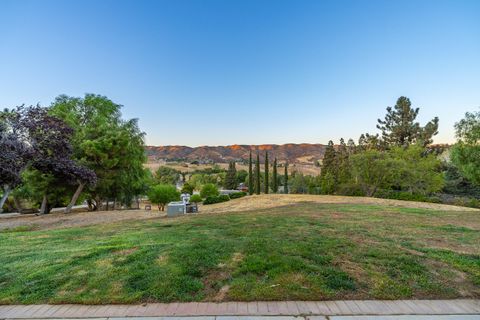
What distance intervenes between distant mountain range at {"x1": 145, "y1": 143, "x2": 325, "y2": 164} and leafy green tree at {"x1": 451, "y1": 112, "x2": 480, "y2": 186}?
200 ft

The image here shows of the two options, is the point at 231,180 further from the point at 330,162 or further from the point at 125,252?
the point at 125,252

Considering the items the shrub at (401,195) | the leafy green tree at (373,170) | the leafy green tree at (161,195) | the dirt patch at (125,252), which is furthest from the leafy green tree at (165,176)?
the dirt patch at (125,252)

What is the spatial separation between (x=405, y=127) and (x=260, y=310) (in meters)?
31.0

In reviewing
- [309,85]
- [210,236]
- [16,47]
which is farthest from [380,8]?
[16,47]

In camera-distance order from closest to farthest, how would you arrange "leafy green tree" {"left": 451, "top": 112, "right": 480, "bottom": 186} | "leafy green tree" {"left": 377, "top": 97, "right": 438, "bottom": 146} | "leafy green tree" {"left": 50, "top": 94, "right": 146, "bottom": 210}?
"leafy green tree" {"left": 50, "top": 94, "right": 146, "bottom": 210}, "leafy green tree" {"left": 451, "top": 112, "right": 480, "bottom": 186}, "leafy green tree" {"left": 377, "top": 97, "right": 438, "bottom": 146}

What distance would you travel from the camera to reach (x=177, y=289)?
2.71m

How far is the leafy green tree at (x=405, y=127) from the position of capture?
26.5 m

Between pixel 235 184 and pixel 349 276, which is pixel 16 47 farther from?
pixel 235 184

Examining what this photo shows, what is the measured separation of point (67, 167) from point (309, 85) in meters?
14.0

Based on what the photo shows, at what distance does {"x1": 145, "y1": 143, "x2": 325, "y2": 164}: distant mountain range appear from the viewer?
263 feet

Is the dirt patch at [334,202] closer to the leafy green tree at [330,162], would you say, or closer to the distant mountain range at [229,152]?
the leafy green tree at [330,162]

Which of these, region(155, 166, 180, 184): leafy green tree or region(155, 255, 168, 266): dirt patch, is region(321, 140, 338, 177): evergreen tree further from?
region(155, 255, 168, 266): dirt patch

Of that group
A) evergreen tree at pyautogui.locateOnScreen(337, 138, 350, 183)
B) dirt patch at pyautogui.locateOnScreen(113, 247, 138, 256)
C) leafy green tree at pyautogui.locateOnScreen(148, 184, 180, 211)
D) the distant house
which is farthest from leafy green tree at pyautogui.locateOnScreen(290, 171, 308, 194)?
dirt patch at pyautogui.locateOnScreen(113, 247, 138, 256)

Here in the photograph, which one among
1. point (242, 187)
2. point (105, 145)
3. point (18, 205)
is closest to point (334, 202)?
point (105, 145)
